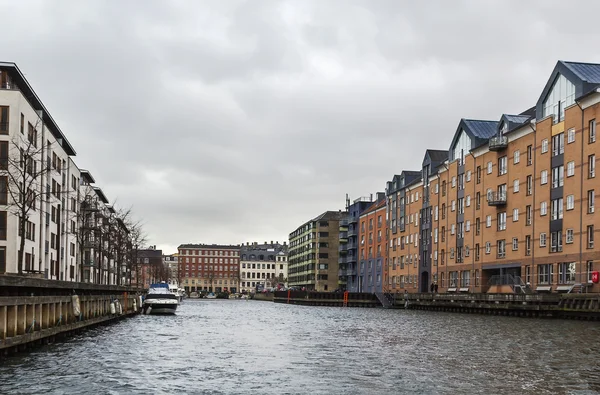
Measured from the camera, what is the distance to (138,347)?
33.2 metres

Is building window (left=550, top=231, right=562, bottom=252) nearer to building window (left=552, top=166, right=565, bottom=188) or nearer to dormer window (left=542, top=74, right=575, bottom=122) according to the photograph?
building window (left=552, top=166, right=565, bottom=188)

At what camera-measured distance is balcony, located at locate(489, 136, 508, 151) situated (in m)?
82.6

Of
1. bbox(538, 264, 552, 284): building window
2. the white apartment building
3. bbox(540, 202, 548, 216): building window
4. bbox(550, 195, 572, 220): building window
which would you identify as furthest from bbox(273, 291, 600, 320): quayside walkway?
the white apartment building

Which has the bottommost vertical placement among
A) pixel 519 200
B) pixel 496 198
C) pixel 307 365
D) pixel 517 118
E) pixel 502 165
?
pixel 307 365

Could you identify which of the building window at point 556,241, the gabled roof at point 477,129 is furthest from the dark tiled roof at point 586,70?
the gabled roof at point 477,129

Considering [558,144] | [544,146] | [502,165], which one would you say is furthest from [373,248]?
[558,144]

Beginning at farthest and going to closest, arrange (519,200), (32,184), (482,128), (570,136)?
(482,128), (519,200), (32,184), (570,136)

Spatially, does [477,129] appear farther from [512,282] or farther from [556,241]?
[556,241]

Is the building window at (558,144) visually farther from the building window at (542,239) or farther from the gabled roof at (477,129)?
the gabled roof at (477,129)

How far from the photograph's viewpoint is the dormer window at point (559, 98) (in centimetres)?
6904

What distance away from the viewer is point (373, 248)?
143500mm

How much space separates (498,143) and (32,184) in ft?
160

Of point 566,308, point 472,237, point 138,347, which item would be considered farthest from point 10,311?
point 472,237

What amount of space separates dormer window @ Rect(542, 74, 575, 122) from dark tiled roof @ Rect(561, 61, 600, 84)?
1.16 meters
